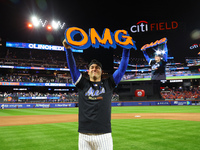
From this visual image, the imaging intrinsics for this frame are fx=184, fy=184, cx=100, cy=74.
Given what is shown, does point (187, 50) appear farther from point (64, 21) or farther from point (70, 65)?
point (70, 65)

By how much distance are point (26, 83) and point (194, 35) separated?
52351mm

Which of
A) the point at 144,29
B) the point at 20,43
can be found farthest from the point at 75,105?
the point at 144,29

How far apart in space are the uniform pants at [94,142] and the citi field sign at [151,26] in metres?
57.7

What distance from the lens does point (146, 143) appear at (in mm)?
7176

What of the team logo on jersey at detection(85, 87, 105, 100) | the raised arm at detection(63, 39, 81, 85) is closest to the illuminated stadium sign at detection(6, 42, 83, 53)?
the raised arm at detection(63, 39, 81, 85)

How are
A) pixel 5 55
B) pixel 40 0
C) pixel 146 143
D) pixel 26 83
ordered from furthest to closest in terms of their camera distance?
pixel 5 55, pixel 26 83, pixel 40 0, pixel 146 143

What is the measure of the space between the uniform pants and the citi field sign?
57.7m

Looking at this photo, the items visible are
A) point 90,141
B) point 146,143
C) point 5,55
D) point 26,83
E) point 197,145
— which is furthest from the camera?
point 5,55

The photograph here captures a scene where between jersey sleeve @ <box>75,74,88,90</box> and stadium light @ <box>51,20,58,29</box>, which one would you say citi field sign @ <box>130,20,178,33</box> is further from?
jersey sleeve @ <box>75,74,88,90</box>

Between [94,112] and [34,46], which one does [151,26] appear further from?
[94,112]

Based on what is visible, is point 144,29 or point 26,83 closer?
point 26,83

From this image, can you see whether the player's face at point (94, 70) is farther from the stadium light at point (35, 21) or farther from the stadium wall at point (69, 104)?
the stadium light at point (35, 21)

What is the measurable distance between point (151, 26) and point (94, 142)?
5891 centimetres

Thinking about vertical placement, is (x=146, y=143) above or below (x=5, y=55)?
below
